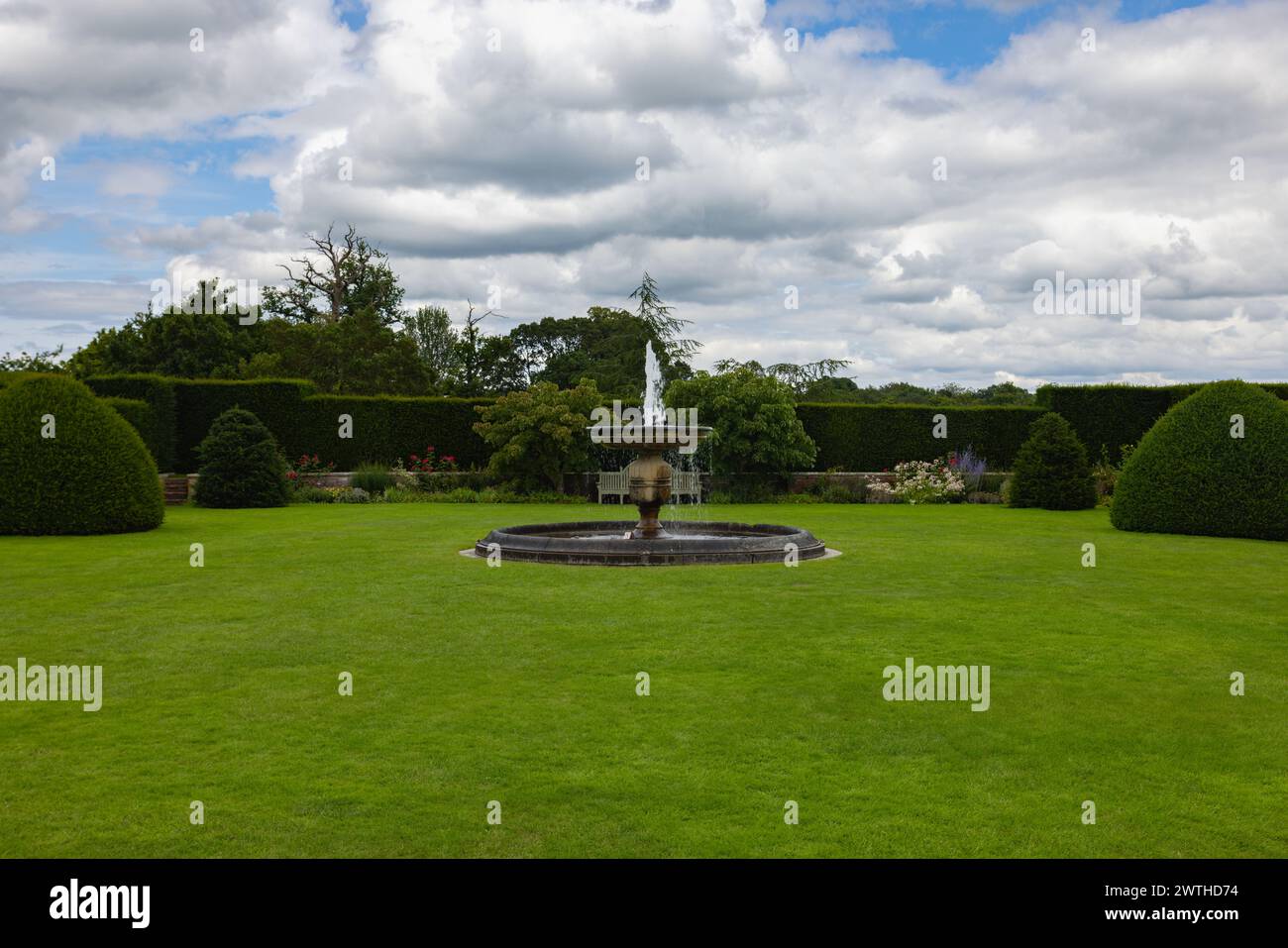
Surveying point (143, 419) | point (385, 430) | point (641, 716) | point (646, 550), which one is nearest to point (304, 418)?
point (385, 430)

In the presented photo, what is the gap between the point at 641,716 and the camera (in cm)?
618

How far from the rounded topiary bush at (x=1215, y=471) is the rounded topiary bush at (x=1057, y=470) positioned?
534 cm

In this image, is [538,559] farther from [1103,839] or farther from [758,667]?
[1103,839]

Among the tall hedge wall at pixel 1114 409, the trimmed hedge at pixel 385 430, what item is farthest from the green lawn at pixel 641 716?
the tall hedge wall at pixel 1114 409

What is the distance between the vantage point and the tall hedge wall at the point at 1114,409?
27.9 m

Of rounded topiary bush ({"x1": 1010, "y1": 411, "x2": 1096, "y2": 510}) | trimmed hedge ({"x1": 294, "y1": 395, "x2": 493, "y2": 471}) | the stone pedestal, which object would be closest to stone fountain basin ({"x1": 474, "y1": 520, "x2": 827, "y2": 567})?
the stone pedestal

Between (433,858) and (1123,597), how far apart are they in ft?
28.8

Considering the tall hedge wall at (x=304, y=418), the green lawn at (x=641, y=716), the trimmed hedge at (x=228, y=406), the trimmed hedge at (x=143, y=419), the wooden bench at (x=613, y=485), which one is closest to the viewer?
the green lawn at (x=641, y=716)

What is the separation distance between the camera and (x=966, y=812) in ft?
15.3

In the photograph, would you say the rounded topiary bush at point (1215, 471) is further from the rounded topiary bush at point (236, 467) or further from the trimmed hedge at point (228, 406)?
the trimmed hedge at point (228, 406)

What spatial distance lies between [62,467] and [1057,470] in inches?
809

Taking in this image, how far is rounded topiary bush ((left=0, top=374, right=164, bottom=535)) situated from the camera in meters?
17.1

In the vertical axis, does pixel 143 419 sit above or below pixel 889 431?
above

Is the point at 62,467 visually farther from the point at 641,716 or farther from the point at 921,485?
the point at 921,485
